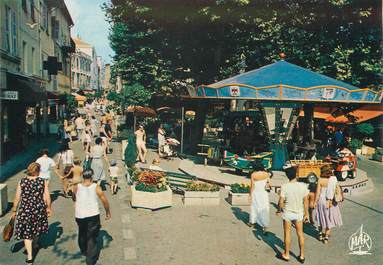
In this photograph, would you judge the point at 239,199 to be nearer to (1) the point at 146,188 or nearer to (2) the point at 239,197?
(2) the point at 239,197

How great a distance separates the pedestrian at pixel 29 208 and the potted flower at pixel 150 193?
3.77 metres

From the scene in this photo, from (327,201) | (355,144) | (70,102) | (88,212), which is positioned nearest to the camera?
(88,212)

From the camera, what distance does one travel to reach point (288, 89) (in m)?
14.4

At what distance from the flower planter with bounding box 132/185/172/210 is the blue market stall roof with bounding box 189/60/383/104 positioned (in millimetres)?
5862

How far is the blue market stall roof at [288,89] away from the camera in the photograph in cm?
1442

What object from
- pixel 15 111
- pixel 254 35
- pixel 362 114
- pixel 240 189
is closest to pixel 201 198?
pixel 240 189

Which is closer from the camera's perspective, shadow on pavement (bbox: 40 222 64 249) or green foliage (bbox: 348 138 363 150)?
shadow on pavement (bbox: 40 222 64 249)

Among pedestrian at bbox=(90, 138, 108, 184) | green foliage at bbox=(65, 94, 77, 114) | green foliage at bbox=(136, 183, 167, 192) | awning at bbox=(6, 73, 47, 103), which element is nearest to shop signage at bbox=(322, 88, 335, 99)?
green foliage at bbox=(136, 183, 167, 192)

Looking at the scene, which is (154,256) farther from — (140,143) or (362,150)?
(362,150)

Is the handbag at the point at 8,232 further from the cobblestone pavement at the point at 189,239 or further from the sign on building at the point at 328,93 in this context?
the sign on building at the point at 328,93

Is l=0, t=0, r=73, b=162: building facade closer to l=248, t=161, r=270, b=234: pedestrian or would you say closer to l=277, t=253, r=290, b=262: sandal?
l=248, t=161, r=270, b=234: pedestrian

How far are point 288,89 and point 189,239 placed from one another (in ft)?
26.4

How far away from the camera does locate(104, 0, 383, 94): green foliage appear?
66.5 feet

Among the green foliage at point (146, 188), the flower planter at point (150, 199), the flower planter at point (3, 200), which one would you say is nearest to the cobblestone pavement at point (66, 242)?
the flower planter at point (3, 200)
